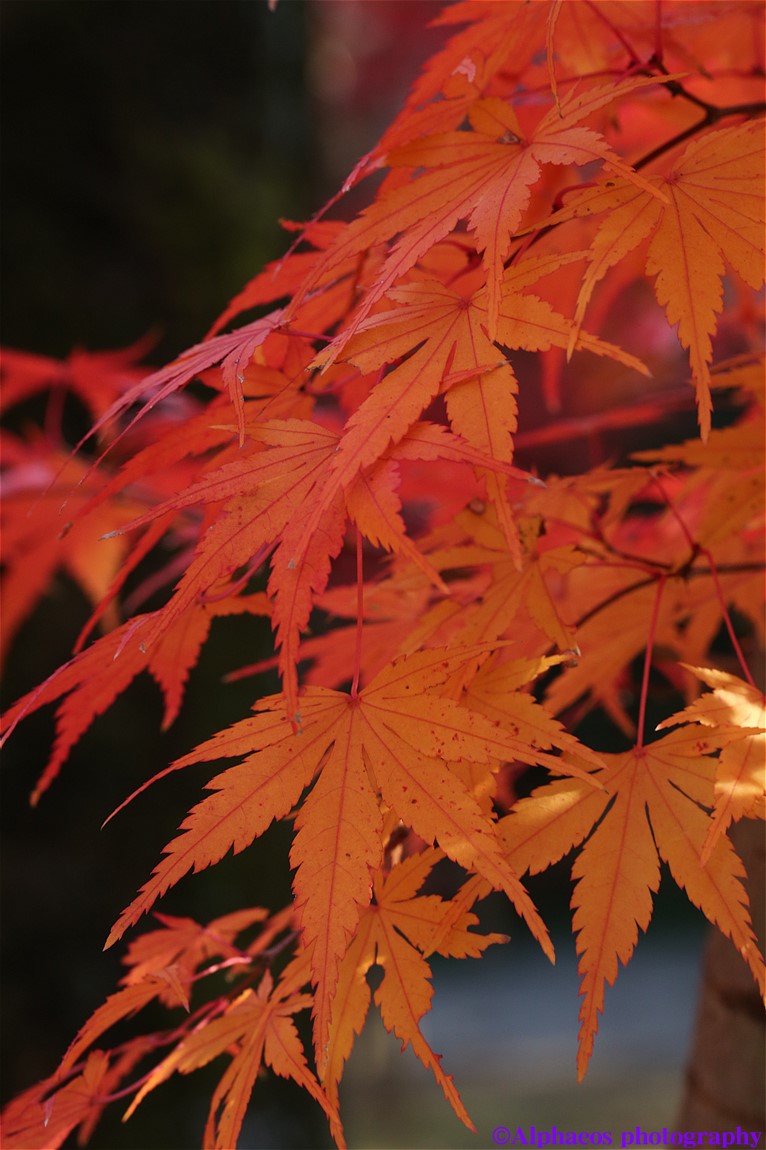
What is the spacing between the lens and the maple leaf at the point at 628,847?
0.42 metres

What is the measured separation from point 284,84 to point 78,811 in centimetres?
179

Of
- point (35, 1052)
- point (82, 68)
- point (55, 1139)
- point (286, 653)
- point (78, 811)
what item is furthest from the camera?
point (82, 68)

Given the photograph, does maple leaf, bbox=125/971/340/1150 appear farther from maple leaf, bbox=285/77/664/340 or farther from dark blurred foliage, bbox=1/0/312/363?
dark blurred foliage, bbox=1/0/312/363

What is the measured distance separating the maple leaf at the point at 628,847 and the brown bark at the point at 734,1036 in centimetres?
26

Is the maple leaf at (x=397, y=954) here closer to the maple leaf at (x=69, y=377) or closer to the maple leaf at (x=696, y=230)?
the maple leaf at (x=696, y=230)

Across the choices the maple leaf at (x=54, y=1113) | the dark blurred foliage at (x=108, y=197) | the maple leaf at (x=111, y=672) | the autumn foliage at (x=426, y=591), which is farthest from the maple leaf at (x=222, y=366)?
the dark blurred foliage at (x=108, y=197)

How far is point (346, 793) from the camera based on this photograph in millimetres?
417

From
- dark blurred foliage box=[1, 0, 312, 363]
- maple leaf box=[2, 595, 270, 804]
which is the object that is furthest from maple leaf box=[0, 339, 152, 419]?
dark blurred foliage box=[1, 0, 312, 363]

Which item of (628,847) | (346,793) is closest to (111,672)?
(346,793)

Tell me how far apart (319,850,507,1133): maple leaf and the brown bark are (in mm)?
299

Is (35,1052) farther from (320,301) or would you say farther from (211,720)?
(320,301)

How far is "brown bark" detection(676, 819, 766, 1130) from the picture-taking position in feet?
2.24

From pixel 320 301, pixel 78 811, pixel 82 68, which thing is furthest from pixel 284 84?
pixel 320 301

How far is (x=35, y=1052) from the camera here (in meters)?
1.92
